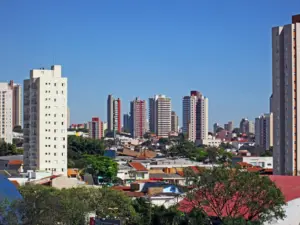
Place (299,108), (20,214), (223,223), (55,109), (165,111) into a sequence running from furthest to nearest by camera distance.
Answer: (165,111) < (55,109) < (299,108) < (223,223) < (20,214)

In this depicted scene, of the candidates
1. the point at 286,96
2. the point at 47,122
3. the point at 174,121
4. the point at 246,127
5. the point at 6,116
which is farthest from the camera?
the point at 246,127

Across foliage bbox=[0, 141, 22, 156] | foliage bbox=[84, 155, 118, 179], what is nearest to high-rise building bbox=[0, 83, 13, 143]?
foliage bbox=[0, 141, 22, 156]

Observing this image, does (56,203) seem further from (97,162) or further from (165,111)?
(165,111)

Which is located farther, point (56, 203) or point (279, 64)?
point (279, 64)

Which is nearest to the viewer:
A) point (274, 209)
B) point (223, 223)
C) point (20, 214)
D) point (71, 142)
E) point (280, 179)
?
point (20, 214)

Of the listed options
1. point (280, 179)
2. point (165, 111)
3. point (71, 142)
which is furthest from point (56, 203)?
point (165, 111)

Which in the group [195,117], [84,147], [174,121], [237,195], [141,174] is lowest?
[141,174]

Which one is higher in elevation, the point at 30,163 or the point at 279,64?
the point at 279,64

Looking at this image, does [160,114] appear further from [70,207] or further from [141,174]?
[70,207]

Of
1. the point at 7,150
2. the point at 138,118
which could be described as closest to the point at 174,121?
Answer: the point at 138,118
